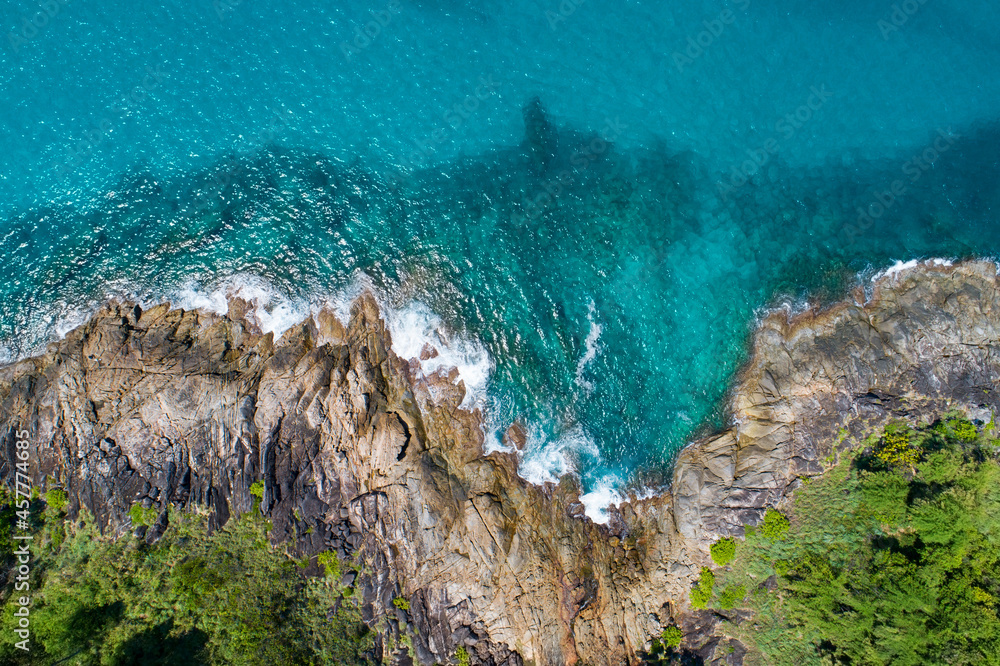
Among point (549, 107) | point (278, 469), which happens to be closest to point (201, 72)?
point (549, 107)

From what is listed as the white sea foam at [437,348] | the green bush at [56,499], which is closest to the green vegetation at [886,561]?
the white sea foam at [437,348]

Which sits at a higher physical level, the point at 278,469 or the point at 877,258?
the point at 877,258

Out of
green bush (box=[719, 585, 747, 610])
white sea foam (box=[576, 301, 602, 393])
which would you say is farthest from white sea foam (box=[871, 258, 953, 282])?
green bush (box=[719, 585, 747, 610])

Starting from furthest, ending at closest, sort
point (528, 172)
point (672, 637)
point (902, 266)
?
point (528, 172) → point (902, 266) → point (672, 637)

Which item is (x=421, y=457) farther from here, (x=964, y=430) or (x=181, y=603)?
(x=964, y=430)

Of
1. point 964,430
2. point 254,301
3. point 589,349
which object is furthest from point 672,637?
point 254,301

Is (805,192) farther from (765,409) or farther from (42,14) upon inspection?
(42,14)

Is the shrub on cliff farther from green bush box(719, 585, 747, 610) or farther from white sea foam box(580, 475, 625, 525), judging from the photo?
white sea foam box(580, 475, 625, 525)
